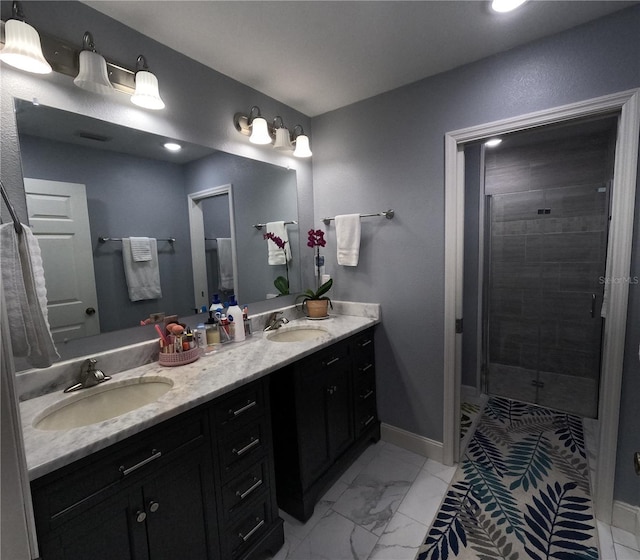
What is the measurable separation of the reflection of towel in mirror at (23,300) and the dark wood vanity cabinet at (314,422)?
919mm

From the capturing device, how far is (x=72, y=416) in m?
1.11

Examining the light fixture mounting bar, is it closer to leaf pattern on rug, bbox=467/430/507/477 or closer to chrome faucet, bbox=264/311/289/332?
chrome faucet, bbox=264/311/289/332

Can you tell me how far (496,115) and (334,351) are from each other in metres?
1.55

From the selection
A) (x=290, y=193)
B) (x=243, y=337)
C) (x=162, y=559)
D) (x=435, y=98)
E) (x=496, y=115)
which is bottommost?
(x=162, y=559)

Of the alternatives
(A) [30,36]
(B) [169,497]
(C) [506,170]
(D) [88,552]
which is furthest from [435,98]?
(D) [88,552]

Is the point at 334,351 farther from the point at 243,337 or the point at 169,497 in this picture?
the point at 169,497

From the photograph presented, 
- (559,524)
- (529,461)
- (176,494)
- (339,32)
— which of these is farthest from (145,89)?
(529,461)

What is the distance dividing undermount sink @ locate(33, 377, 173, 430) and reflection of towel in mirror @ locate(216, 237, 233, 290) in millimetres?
667

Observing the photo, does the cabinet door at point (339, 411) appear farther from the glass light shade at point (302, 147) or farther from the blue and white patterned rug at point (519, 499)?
the glass light shade at point (302, 147)

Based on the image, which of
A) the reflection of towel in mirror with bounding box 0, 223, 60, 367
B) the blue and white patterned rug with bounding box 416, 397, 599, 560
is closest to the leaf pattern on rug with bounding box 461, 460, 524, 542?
the blue and white patterned rug with bounding box 416, 397, 599, 560

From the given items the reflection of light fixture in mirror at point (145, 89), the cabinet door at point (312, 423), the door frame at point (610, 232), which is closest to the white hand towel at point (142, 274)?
the reflection of light fixture in mirror at point (145, 89)

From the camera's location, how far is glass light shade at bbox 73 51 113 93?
1.17 metres

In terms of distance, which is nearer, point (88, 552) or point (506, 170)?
point (88, 552)

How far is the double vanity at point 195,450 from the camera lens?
32.6 inches
